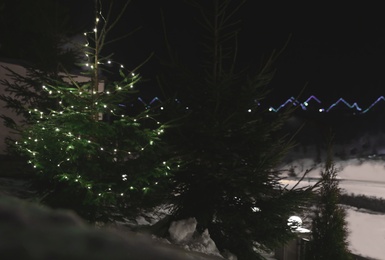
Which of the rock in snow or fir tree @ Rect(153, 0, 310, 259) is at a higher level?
fir tree @ Rect(153, 0, 310, 259)

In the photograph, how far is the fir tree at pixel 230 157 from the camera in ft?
24.6

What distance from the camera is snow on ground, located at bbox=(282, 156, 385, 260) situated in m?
17.0

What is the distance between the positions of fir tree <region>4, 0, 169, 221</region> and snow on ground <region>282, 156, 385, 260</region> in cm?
384

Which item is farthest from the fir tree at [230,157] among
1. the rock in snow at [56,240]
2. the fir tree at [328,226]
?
the rock in snow at [56,240]

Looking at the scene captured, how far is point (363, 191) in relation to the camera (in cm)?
2323

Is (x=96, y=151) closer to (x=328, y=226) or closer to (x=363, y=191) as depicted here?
(x=328, y=226)

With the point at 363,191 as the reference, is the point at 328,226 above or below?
below

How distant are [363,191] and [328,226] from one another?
1449 centimetres

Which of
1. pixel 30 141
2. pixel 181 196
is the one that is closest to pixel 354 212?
pixel 181 196

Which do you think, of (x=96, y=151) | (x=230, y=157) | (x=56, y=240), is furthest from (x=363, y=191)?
(x=56, y=240)

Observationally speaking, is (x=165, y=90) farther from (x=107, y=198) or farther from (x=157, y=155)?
(x=107, y=198)

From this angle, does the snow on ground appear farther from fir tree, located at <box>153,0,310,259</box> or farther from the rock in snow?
the rock in snow

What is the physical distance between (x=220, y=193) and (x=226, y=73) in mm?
2376

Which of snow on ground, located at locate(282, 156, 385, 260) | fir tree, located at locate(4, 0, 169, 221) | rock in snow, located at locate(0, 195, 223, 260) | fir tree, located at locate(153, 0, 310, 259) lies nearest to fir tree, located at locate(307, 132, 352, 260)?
snow on ground, located at locate(282, 156, 385, 260)
